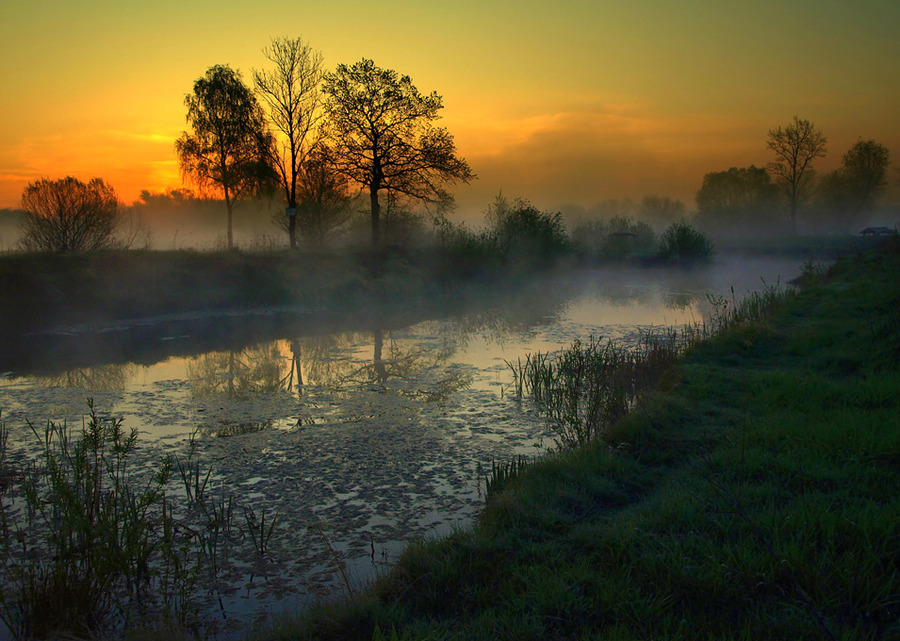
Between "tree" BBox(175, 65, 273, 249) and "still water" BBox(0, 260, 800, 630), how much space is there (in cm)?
999

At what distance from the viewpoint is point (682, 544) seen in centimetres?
342

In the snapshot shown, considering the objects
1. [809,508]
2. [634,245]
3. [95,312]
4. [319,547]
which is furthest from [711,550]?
[634,245]

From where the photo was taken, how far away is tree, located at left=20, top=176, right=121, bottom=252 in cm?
1755

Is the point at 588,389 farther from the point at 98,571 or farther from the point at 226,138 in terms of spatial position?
the point at 226,138

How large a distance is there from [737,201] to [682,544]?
258 ft

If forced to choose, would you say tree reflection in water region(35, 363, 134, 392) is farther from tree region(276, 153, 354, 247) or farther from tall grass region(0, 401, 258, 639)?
tree region(276, 153, 354, 247)

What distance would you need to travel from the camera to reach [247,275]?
20.1 meters

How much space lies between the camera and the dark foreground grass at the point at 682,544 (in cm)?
285

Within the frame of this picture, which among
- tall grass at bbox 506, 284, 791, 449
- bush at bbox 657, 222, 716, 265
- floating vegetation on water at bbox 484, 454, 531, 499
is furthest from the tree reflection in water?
bush at bbox 657, 222, 716, 265

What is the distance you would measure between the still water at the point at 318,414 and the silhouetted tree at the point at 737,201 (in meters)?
59.5

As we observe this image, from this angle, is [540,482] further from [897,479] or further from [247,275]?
[247,275]

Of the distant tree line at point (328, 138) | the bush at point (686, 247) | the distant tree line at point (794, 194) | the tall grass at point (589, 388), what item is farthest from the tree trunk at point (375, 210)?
the distant tree line at point (794, 194)

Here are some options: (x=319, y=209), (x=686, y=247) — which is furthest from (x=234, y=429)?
(x=686, y=247)

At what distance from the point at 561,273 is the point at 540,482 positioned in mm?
30146
